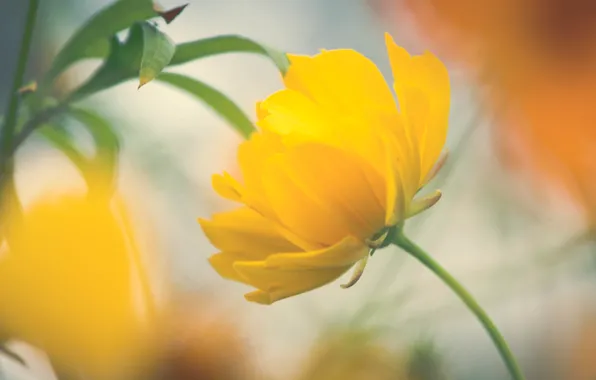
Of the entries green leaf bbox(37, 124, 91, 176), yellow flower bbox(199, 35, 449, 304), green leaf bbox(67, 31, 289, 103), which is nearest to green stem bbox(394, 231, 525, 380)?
yellow flower bbox(199, 35, 449, 304)

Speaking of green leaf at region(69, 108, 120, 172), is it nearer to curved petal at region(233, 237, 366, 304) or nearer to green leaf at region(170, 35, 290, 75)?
green leaf at region(170, 35, 290, 75)

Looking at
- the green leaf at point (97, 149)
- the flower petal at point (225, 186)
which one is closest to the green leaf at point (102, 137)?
the green leaf at point (97, 149)

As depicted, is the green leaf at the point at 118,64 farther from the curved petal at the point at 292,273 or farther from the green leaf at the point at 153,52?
the curved petal at the point at 292,273

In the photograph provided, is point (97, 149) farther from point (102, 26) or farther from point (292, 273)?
point (292, 273)

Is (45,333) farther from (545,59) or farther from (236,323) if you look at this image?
(545,59)

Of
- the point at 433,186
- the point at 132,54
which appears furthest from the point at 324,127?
the point at 433,186

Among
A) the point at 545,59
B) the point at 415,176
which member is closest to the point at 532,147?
the point at 545,59
